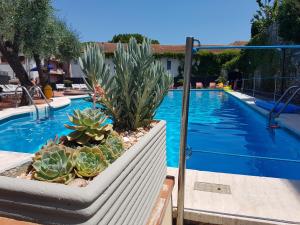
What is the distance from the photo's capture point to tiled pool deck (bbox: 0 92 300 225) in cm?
258

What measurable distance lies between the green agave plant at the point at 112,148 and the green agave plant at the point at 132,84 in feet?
1.61

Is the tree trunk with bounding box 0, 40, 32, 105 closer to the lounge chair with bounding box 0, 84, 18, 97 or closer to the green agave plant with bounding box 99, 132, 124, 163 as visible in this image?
the lounge chair with bounding box 0, 84, 18, 97

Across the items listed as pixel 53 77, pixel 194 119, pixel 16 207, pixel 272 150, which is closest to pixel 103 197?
pixel 16 207

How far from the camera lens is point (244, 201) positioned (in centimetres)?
287

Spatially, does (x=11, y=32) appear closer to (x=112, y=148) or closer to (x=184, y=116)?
(x=184, y=116)

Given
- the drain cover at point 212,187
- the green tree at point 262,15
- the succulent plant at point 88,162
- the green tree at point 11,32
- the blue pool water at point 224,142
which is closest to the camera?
the succulent plant at point 88,162

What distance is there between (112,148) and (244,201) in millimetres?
1709

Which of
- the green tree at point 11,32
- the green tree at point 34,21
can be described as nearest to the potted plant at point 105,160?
the green tree at point 11,32

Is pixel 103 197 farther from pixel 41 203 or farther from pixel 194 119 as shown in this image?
pixel 194 119

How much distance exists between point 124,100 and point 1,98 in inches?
523

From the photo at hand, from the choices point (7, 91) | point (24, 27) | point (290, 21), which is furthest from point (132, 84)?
point (7, 91)

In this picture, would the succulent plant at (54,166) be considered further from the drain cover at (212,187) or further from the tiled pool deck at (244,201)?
the drain cover at (212,187)

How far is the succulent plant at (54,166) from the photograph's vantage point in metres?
1.37

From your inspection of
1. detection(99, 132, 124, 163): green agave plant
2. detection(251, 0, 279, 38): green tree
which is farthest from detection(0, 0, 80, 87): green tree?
detection(251, 0, 279, 38): green tree
